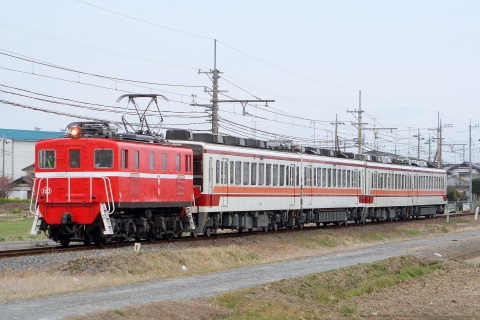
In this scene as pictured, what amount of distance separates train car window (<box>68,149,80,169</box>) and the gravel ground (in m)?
3.42

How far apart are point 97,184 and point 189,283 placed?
353 inches

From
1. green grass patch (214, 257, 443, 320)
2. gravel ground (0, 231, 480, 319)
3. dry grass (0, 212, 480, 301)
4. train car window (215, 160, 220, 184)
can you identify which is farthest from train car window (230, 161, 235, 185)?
green grass patch (214, 257, 443, 320)

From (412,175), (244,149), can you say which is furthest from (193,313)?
(412,175)

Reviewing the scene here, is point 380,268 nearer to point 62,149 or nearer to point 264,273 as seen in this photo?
point 264,273

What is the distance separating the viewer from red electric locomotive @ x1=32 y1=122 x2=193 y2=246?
26828 mm

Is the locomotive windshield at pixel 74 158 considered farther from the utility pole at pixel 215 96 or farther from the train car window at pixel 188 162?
the utility pole at pixel 215 96

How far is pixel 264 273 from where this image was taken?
70.3 ft

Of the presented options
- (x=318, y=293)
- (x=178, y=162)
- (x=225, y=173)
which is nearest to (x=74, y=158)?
(x=178, y=162)

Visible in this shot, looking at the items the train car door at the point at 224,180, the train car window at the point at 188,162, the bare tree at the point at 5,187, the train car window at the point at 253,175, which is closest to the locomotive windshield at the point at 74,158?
the train car window at the point at 188,162

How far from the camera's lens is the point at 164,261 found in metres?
23.5

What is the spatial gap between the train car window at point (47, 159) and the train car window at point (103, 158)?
1.51 meters

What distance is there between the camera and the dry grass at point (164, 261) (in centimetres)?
1864

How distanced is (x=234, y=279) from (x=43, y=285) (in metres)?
4.37

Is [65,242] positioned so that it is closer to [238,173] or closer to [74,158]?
[74,158]
